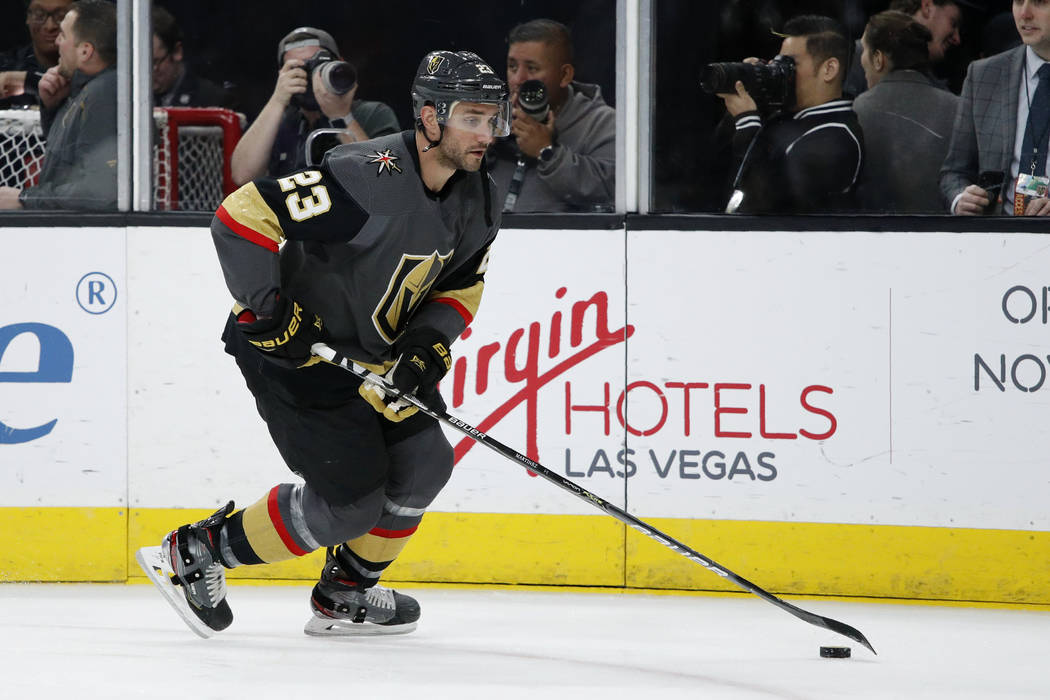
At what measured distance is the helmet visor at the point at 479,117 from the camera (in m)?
2.63

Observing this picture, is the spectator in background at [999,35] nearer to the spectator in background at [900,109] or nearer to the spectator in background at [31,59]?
the spectator in background at [900,109]

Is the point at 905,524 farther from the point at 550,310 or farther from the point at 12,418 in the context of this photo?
the point at 12,418

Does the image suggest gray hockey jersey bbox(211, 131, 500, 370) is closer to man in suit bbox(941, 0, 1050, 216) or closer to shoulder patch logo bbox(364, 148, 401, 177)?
shoulder patch logo bbox(364, 148, 401, 177)

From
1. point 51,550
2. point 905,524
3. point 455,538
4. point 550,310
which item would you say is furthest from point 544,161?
point 51,550

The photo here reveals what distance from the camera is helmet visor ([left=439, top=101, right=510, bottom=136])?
2631 millimetres

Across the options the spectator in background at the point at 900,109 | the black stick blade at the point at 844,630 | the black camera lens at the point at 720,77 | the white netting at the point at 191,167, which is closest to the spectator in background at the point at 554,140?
the black camera lens at the point at 720,77

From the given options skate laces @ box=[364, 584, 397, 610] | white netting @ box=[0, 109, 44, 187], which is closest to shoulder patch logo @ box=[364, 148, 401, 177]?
skate laces @ box=[364, 584, 397, 610]

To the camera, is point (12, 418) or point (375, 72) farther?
point (375, 72)

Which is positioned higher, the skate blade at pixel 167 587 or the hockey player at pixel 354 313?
the hockey player at pixel 354 313

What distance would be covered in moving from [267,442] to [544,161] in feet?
3.41

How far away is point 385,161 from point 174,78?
4.34ft

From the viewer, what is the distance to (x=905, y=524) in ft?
11.0

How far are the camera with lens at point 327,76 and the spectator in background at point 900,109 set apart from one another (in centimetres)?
136

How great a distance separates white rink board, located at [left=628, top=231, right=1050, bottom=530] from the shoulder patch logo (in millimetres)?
943
